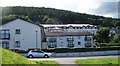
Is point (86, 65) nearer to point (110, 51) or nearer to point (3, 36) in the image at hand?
point (110, 51)

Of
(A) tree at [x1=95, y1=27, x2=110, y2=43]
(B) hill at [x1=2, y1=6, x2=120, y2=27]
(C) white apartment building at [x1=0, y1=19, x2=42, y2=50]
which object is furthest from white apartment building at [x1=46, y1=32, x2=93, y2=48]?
(B) hill at [x1=2, y1=6, x2=120, y2=27]

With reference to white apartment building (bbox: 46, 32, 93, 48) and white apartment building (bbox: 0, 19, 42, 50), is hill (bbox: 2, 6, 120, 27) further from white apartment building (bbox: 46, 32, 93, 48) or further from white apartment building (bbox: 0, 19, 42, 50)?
white apartment building (bbox: 0, 19, 42, 50)

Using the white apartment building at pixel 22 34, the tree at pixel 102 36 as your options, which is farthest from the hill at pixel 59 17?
the white apartment building at pixel 22 34

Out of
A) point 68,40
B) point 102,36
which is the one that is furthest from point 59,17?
point 68,40

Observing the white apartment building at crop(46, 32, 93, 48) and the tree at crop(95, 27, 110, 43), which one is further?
the tree at crop(95, 27, 110, 43)

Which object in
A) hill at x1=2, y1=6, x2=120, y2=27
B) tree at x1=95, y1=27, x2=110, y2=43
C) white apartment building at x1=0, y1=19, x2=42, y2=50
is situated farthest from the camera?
hill at x1=2, y1=6, x2=120, y2=27

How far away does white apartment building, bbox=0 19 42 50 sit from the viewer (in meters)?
49.7

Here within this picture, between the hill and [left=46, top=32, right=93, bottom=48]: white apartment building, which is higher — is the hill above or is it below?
above

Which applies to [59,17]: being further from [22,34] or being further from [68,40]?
[22,34]

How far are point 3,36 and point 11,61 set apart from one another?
38.0 metres

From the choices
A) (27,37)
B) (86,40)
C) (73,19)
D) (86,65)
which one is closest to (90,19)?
(73,19)

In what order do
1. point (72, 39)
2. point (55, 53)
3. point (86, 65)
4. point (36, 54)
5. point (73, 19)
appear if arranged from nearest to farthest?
point (86, 65) → point (36, 54) → point (55, 53) → point (72, 39) → point (73, 19)

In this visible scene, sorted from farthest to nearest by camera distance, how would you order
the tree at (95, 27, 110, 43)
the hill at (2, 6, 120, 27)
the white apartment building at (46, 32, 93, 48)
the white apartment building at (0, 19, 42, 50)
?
the hill at (2, 6, 120, 27) < the tree at (95, 27, 110, 43) < the white apartment building at (46, 32, 93, 48) < the white apartment building at (0, 19, 42, 50)

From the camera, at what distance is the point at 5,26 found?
1950 inches
